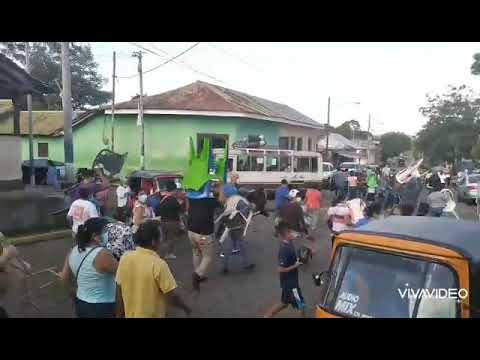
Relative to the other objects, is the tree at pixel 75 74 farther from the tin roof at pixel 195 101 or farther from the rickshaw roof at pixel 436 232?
the rickshaw roof at pixel 436 232

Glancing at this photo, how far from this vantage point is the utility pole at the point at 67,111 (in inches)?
468

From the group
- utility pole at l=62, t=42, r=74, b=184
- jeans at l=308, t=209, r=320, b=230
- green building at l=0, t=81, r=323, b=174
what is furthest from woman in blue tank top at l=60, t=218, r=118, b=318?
green building at l=0, t=81, r=323, b=174

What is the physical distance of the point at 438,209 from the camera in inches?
428


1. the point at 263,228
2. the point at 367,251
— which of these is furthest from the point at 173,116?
the point at 367,251

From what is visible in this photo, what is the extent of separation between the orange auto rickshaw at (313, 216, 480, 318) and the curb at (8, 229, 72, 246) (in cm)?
769

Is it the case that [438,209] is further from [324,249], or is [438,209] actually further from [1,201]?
[1,201]

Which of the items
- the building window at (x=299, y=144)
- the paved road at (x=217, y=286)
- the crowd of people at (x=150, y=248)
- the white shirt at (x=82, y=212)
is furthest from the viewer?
the building window at (x=299, y=144)

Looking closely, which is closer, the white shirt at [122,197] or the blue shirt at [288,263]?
the blue shirt at [288,263]

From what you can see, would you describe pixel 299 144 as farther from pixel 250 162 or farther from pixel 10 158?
pixel 10 158

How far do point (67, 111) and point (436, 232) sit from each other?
10783 mm

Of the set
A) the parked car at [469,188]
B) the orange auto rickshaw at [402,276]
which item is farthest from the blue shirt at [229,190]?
the parked car at [469,188]

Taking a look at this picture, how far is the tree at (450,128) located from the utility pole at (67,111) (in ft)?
112

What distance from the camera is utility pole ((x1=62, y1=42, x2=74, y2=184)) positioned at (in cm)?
1188

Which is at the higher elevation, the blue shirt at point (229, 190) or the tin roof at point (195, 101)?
the tin roof at point (195, 101)
